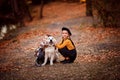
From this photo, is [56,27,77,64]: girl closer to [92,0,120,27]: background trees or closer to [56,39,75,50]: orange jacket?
[56,39,75,50]: orange jacket

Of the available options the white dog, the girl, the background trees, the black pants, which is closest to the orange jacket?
the girl

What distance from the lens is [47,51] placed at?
11820 mm

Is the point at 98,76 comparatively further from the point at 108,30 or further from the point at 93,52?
the point at 108,30

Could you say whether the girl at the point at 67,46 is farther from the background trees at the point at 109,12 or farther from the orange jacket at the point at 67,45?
Result: the background trees at the point at 109,12

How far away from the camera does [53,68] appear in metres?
11.8

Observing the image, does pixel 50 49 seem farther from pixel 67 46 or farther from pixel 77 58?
pixel 77 58

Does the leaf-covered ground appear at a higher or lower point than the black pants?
lower

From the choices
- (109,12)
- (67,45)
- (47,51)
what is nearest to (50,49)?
(47,51)

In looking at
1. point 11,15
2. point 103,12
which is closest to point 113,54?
point 103,12

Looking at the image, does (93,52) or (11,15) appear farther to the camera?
(11,15)

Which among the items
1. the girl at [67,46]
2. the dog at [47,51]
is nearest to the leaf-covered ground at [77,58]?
the dog at [47,51]

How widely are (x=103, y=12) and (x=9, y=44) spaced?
6636mm

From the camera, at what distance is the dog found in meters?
11.7

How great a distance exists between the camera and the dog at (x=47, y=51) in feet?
38.3
